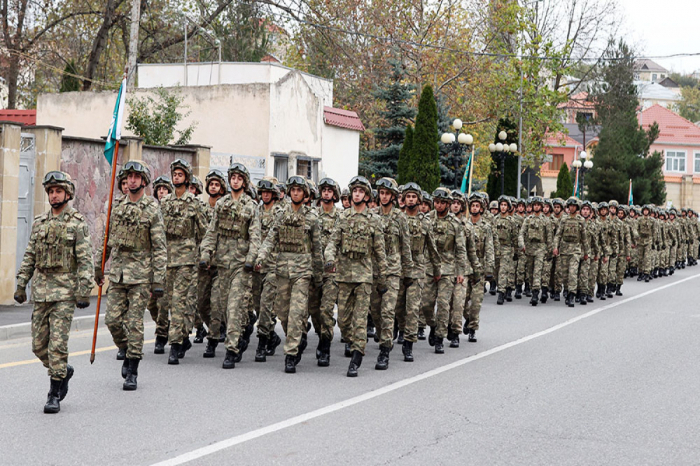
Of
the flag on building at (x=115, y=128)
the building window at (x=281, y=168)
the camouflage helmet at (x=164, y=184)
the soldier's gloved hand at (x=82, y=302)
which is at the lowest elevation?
the soldier's gloved hand at (x=82, y=302)

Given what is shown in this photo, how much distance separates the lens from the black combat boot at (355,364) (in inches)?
369

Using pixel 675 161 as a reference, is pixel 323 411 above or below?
below

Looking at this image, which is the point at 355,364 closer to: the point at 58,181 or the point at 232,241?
the point at 232,241

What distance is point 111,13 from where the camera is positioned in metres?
33.6

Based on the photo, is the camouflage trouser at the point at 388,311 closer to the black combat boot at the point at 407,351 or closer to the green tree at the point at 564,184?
the black combat boot at the point at 407,351

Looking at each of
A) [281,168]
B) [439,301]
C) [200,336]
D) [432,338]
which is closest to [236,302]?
[200,336]

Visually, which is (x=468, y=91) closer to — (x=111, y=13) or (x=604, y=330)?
(x=111, y=13)

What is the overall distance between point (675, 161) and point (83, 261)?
8228 cm

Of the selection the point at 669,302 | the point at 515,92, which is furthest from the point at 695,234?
the point at 669,302

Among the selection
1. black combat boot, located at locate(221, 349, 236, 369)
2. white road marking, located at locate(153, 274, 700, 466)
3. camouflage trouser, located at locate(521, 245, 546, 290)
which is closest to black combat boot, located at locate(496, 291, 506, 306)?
camouflage trouser, located at locate(521, 245, 546, 290)

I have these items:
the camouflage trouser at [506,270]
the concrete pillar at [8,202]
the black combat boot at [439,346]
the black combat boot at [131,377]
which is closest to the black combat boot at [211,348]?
the black combat boot at [131,377]

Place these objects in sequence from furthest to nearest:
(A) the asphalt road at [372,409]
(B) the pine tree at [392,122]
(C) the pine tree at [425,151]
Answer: (B) the pine tree at [392,122] < (C) the pine tree at [425,151] < (A) the asphalt road at [372,409]

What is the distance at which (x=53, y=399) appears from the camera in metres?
7.32

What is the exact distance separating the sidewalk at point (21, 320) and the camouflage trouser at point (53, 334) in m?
4.35
